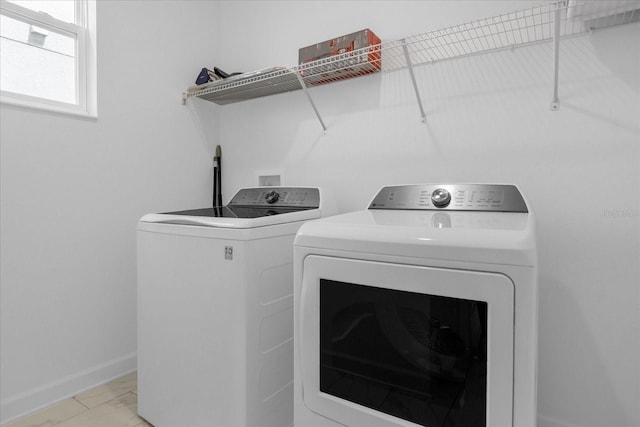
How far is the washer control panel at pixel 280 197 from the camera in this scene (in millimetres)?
1772

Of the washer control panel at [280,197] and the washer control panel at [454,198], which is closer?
the washer control panel at [454,198]

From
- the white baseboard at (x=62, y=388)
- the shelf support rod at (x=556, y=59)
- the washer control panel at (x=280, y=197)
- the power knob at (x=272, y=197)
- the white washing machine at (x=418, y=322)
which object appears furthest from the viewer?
the power knob at (x=272, y=197)

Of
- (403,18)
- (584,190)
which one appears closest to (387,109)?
(403,18)

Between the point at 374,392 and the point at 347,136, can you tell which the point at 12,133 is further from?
the point at 374,392

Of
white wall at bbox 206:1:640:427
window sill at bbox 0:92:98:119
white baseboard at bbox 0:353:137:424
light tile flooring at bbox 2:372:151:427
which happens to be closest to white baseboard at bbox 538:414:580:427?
white wall at bbox 206:1:640:427

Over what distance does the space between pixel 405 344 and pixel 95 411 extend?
63.1 inches

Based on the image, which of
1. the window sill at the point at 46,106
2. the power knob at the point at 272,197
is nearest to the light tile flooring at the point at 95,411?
the power knob at the point at 272,197

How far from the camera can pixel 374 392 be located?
3.25 feet

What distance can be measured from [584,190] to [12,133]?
2.47 metres

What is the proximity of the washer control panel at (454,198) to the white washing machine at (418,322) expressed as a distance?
99 millimetres

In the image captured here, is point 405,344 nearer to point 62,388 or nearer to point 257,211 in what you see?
point 257,211

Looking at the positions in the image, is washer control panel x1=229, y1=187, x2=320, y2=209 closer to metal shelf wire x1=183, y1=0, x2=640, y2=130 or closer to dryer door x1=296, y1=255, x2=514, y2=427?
metal shelf wire x1=183, y1=0, x2=640, y2=130

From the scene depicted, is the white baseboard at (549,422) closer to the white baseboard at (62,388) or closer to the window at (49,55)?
the white baseboard at (62,388)

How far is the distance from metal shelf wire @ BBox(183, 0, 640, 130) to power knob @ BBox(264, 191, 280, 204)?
56 cm
